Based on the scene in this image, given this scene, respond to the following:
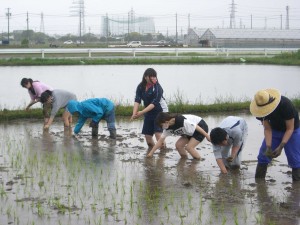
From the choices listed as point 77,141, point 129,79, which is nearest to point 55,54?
point 129,79

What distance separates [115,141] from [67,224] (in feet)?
13.8

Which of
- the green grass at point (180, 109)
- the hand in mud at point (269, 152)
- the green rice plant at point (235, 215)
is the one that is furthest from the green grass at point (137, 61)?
the green rice plant at point (235, 215)

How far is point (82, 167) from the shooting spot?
23.6ft

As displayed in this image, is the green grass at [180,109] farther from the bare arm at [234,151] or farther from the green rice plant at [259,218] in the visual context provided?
the green rice plant at [259,218]

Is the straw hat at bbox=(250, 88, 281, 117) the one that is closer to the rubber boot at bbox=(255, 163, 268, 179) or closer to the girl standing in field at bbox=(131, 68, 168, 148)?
the rubber boot at bbox=(255, 163, 268, 179)

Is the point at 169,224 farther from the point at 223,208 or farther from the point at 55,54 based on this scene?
the point at 55,54

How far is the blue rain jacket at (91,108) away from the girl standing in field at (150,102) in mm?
A: 873

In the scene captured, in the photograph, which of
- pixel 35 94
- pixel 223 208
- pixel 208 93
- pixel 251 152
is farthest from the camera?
pixel 208 93

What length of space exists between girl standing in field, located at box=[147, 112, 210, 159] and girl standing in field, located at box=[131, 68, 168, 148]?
734mm

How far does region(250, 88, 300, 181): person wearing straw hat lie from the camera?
625 centimetres

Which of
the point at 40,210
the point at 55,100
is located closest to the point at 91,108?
the point at 55,100

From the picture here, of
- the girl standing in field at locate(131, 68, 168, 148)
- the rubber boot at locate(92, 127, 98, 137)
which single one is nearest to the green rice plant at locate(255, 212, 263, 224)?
the girl standing in field at locate(131, 68, 168, 148)

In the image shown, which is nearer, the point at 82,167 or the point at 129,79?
the point at 82,167

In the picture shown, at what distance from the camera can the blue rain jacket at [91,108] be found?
929cm
